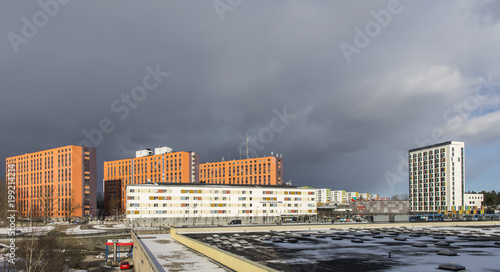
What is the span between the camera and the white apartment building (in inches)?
4931

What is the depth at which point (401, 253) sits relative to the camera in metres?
51.4

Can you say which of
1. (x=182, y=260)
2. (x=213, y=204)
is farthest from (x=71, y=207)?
(x=182, y=260)

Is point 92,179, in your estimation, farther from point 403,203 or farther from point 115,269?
point 403,203

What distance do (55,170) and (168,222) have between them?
321 ft

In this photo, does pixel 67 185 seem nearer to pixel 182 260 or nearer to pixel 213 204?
pixel 213 204

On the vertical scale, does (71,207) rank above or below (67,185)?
below

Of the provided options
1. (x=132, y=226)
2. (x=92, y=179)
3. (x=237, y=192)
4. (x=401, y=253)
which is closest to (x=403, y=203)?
(x=237, y=192)

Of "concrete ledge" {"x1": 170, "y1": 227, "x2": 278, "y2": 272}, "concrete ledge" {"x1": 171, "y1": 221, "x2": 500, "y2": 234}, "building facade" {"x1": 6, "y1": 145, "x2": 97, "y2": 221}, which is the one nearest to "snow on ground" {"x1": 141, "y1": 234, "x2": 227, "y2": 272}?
"concrete ledge" {"x1": 170, "y1": 227, "x2": 278, "y2": 272}

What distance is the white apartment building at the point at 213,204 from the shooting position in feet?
411

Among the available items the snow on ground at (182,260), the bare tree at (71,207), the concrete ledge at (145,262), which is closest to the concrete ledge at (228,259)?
the snow on ground at (182,260)

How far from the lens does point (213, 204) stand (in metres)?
137

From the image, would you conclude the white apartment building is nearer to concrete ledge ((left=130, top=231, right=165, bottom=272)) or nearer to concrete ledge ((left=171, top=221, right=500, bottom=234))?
concrete ledge ((left=171, top=221, right=500, bottom=234))

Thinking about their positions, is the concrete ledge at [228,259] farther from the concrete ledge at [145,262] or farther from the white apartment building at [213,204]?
the white apartment building at [213,204]

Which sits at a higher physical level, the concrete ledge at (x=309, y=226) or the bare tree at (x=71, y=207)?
the concrete ledge at (x=309, y=226)
